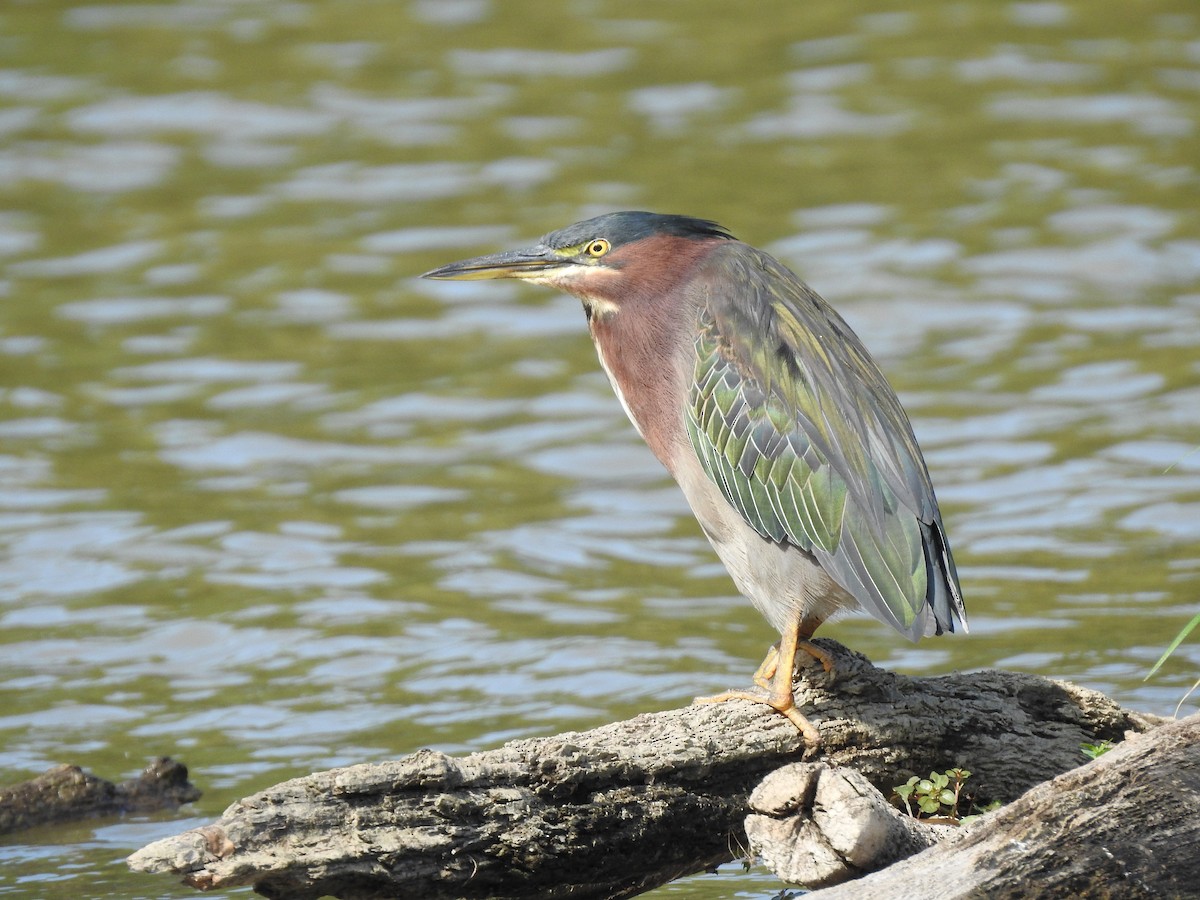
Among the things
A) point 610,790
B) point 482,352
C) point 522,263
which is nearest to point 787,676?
point 610,790

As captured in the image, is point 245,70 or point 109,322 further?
point 245,70

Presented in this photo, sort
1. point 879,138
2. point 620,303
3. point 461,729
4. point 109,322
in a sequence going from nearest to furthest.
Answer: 1. point 620,303
2. point 461,729
3. point 109,322
4. point 879,138

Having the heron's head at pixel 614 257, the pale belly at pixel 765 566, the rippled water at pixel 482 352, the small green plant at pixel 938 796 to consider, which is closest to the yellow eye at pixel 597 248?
the heron's head at pixel 614 257

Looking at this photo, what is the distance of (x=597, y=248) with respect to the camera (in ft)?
20.8

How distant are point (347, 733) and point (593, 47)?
10944mm

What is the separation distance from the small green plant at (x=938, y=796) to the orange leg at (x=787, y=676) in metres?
0.31

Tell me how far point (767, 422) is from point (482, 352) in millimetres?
7085

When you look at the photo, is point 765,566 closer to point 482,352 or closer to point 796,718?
point 796,718

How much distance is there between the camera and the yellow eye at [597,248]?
6324mm

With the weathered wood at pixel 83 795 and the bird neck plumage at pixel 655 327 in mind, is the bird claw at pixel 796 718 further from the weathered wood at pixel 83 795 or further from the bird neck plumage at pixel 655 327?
the weathered wood at pixel 83 795

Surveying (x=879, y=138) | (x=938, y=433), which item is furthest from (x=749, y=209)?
(x=938, y=433)

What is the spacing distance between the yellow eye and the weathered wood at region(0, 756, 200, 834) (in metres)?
2.62

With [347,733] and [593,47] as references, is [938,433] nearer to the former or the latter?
[347,733]

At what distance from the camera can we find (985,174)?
15.1 meters
